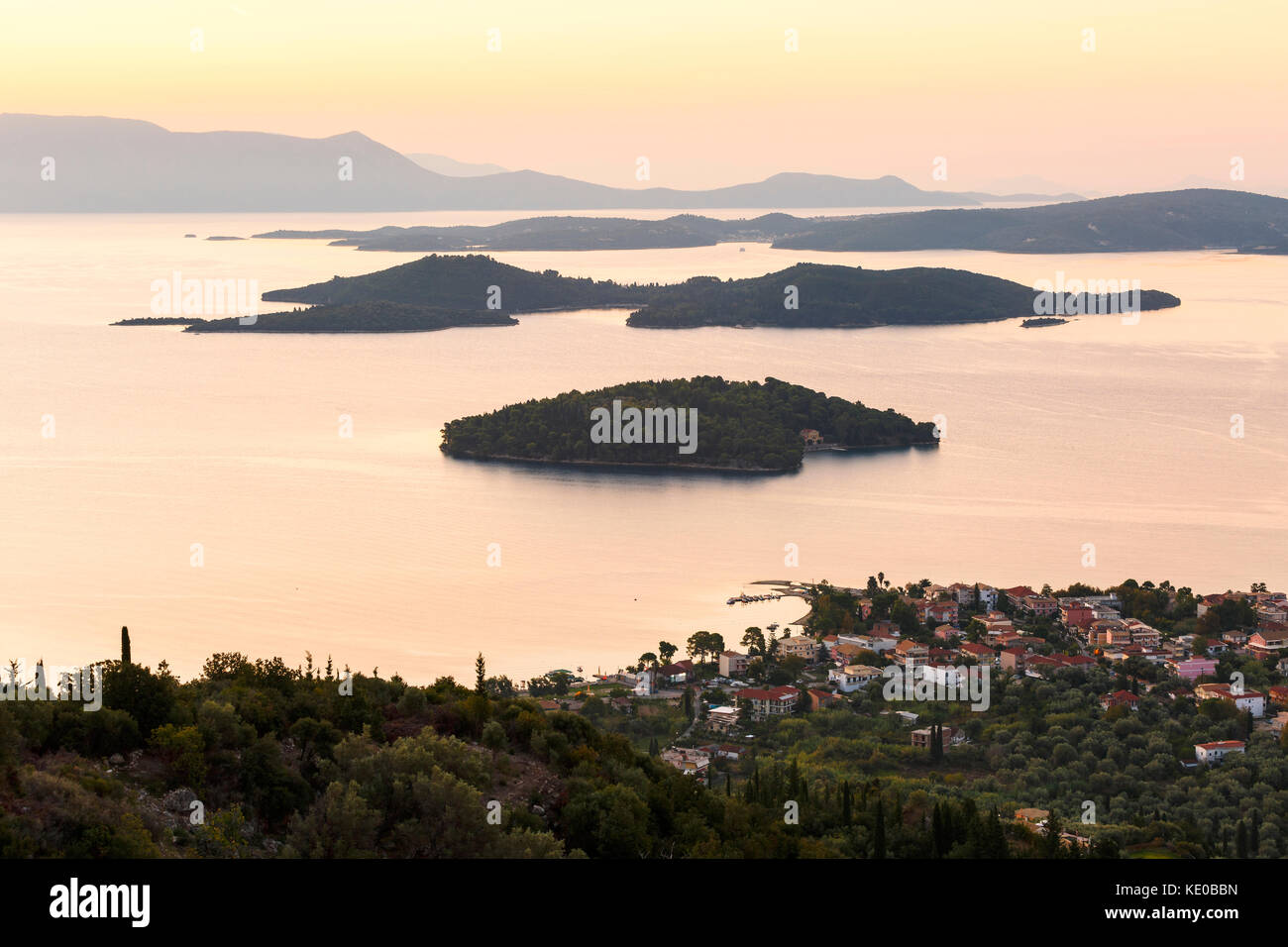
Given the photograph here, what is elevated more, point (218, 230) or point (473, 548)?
point (218, 230)

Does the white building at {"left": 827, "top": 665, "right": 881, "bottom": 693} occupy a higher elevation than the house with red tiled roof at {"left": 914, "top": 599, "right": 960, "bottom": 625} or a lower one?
lower

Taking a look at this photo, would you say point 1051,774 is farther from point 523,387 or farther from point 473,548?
point 523,387

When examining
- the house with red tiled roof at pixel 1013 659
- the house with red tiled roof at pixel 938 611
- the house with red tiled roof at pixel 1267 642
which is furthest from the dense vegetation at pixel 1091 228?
the house with red tiled roof at pixel 1013 659

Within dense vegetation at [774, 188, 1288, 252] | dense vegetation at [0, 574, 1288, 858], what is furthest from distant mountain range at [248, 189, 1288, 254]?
dense vegetation at [0, 574, 1288, 858]

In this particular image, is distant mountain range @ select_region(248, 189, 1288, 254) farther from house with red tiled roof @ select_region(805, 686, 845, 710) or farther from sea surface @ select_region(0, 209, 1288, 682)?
house with red tiled roof @ select_region(805, 686, 845, 710)

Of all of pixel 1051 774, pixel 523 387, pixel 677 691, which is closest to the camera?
pixel 1051 774

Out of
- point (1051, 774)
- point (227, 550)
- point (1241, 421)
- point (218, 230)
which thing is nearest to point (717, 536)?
point (227, 550)

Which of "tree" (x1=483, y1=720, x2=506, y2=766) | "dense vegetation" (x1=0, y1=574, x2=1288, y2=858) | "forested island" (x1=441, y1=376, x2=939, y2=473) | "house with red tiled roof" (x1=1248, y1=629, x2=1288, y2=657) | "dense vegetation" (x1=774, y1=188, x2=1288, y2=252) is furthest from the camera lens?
"dense vegetation" (x1=774, y1=188, x2=1288, y2=252)
